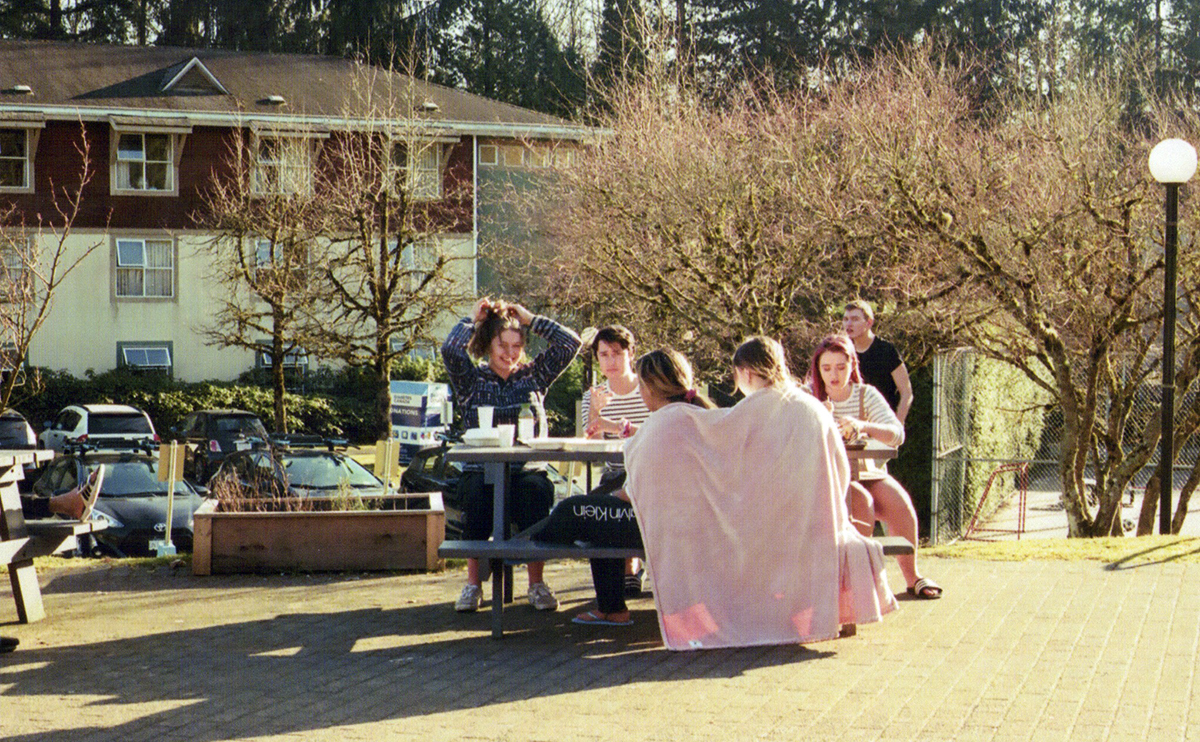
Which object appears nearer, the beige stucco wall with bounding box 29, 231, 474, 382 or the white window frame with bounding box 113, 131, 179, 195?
the beige stucco wall with bounding box 29, 231, 474, 382

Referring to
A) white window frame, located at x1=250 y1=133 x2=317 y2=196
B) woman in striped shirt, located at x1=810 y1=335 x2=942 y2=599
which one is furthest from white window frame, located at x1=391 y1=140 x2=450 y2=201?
woman in striped shirt, located at x1=810 y1=335 x2=942 y2=599

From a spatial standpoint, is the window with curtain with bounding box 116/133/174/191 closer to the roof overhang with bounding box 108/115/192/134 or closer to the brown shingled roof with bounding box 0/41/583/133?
the roof overhang with bounding box 108/115/192/134

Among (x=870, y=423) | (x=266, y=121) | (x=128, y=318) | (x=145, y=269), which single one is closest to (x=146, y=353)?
(x=128, y=318)

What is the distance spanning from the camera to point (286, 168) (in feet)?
102

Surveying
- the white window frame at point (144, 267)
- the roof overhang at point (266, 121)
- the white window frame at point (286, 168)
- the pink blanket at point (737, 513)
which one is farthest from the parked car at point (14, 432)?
the pink blanket at point (737, 513)

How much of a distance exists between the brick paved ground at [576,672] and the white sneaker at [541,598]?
0.48 ft

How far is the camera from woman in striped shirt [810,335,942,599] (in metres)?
7.49

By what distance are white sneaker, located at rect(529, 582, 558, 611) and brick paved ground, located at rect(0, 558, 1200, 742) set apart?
147 mm

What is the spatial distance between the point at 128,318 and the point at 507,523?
3127 cm

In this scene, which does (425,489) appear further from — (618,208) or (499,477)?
(499,477)

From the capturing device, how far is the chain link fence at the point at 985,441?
16781 millimetres

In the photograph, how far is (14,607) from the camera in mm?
7773

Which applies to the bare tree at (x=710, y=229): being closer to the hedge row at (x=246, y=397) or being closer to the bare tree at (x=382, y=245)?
the bare tree at (x=382, y=245)

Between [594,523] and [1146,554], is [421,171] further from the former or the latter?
[594,523]
